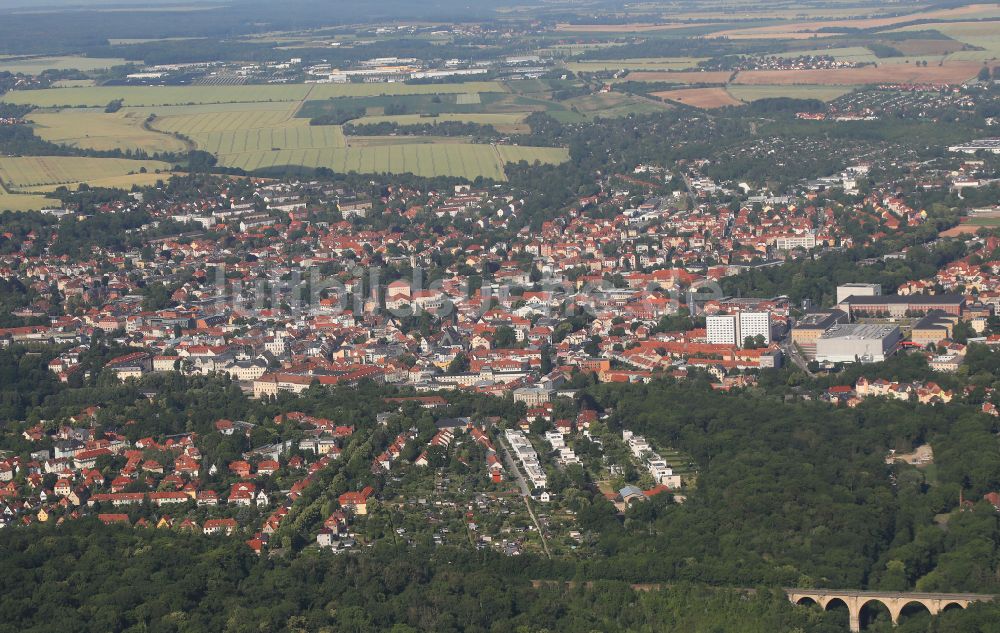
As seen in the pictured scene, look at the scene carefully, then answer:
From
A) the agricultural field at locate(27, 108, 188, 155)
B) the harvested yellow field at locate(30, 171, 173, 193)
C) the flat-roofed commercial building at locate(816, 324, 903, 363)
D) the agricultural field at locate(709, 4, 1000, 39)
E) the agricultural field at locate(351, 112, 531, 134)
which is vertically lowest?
the agricultural field at locate(709, 4, 1000, 39)

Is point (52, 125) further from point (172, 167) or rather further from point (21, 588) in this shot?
point (21, 588)

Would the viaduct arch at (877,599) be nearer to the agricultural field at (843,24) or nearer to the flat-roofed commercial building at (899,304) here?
the flat-roofed commercial building at (899,304)

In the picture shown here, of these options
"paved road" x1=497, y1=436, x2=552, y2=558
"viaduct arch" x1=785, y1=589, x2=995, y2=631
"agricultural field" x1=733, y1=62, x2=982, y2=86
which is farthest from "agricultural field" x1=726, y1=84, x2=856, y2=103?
"viaduct arch" x1=785, y1=589, x2=995, y2=631

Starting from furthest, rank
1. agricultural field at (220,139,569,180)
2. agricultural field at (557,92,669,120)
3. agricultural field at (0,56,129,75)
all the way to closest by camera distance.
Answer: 1. agricultural field at (0,56,129,75)
2. agricultural field at (557,92,669,120)
3. agricultural field at (220,139,569,180)

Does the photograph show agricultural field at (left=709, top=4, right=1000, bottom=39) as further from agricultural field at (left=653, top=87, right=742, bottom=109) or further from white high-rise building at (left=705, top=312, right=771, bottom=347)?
white high-rise building at (left=705, top=312, right=771, bottom=347)

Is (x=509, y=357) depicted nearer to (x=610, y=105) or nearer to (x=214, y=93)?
(x=610, y=105)

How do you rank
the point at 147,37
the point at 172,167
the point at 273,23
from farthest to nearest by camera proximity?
the point at 273,23
the point at 147,37
the point at 172,167

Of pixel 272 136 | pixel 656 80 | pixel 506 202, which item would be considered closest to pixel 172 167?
pixel 272 136
